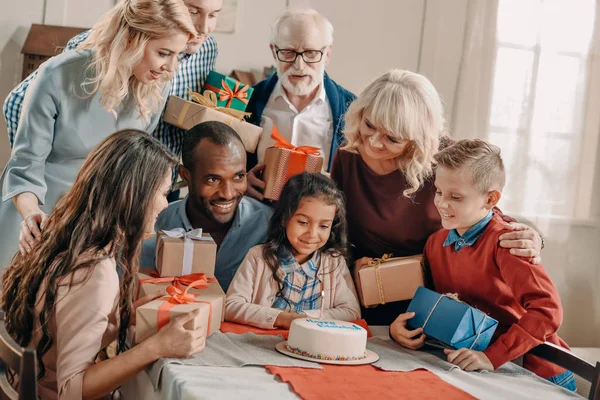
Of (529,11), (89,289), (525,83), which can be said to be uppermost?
(529,11)

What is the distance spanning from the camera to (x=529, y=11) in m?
5.03

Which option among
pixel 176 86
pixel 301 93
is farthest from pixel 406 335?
pixel 176 86

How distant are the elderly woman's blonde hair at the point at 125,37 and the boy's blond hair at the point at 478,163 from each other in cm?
99

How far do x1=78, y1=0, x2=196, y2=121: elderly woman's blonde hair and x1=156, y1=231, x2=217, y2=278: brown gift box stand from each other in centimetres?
59

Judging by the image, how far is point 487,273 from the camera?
2094 mm

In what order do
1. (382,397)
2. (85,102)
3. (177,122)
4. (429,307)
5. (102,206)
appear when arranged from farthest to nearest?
1. (177,122)
2. (85,102)
3. (429,307)
4. (102,206)
5. (382,397)

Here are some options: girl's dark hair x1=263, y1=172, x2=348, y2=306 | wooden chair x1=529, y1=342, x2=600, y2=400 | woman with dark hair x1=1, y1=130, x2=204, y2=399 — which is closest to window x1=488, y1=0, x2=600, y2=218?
girl's dark hair x1=263, y1=172, x2=348, y2=306

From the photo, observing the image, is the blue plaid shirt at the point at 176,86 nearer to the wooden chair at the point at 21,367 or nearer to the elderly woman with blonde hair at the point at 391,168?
the elderly woman with blonde hair at the point at 391,168

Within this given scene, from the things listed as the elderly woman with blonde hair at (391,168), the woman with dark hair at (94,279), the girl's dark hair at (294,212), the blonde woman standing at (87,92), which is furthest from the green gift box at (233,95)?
the woman with dark hair at (94,279)

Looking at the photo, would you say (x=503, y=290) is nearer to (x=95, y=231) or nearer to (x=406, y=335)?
(x=406, y=335)

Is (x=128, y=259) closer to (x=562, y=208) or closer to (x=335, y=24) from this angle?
(x=335, y=24)

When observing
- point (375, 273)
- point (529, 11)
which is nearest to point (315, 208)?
point (375, 273)

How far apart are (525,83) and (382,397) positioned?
3.91m

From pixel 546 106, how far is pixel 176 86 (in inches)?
116
